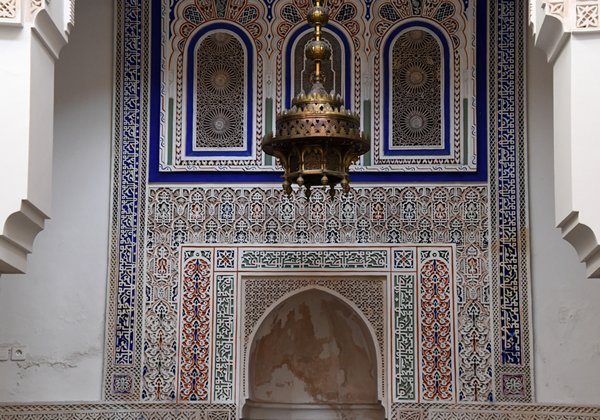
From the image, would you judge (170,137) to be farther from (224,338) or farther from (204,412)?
(204,412)

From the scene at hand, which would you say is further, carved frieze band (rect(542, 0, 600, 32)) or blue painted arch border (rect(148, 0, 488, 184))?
blue painted arch border (rect(148, 0, 488, 184))

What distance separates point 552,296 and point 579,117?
2.22m

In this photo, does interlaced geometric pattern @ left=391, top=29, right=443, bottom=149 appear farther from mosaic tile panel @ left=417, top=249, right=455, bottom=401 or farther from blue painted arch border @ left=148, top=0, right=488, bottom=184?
mosaic tile panel @ left=417, top=249, right=455, bottom=401

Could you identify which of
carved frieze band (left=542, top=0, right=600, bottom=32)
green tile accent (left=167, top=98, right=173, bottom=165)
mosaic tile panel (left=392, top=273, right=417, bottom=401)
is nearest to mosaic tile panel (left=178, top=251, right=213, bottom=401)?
green tile accent (left=167, top=98, right=173, bottom=165)

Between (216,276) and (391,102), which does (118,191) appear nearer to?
(216,276)

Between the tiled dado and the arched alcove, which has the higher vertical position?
the arched alcove

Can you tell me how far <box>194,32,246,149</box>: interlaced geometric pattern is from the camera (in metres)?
7.05

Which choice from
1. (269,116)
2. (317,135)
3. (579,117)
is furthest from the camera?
(269,116)

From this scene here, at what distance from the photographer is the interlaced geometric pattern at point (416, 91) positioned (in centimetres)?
700

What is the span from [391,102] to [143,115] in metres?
1.65

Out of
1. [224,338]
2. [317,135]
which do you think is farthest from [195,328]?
[317,135]

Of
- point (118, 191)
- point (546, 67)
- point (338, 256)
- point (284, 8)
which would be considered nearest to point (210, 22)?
point (284, 8)

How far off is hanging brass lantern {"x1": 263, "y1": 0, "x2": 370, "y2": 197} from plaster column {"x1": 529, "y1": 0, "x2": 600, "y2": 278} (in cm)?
112

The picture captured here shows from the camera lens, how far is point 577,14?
15.8 feet
